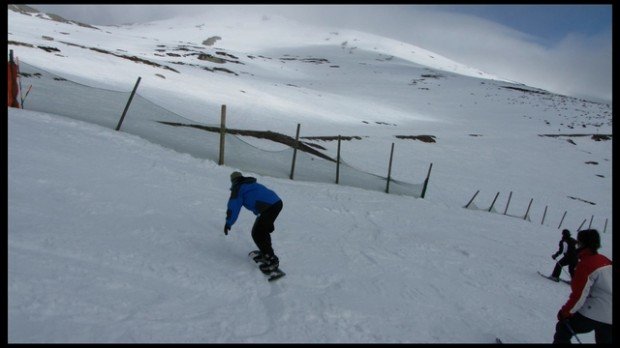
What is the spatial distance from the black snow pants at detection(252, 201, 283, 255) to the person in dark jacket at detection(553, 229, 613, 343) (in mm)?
3526

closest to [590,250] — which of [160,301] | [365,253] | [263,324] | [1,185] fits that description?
[263,324]

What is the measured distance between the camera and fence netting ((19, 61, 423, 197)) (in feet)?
36.0

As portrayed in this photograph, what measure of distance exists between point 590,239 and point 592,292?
55 cm

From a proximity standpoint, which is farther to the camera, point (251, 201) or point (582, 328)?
point (251, 201)

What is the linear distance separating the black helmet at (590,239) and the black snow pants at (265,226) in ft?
11.6

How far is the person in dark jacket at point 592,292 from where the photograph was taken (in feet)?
13.8

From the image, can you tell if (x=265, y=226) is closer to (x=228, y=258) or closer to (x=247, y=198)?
(x=247, y=198)

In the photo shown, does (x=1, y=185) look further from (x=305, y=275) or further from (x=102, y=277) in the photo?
(x=305, y=275)

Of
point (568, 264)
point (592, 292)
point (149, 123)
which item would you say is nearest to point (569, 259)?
point (568, 264)

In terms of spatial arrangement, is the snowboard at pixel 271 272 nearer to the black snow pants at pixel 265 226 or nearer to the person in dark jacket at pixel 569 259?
the black snow pants at pixel 265 226

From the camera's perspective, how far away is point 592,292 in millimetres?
4293

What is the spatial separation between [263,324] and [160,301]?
1.18 metres

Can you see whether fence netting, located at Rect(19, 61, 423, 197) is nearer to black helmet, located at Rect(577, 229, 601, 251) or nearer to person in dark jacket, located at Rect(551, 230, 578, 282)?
person in dark jacket, located at Rect(551, 230, 578, 282)

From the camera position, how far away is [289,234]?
7.96 metres
